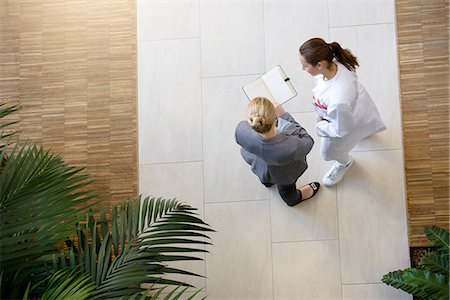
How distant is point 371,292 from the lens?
442 centimetres

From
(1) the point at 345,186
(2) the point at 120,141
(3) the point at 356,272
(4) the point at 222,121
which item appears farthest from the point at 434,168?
(2) the point at 120,141

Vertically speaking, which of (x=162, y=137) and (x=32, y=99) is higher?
(x=32, y=99)

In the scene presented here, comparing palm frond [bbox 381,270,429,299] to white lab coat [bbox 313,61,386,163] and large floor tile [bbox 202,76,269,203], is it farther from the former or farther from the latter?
large floor tile [bbox 202,76,269,203]

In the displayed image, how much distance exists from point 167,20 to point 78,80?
819mm

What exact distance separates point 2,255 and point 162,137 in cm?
175

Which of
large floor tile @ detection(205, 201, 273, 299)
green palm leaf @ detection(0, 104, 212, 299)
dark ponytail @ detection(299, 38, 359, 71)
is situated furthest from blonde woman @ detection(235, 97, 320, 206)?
green palm leaf @ detection(0, 104, 212, 299)

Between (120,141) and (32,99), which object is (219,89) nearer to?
(120,141)

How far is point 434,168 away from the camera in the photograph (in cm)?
450

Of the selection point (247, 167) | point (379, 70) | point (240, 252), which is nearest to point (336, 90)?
point (379, 70)

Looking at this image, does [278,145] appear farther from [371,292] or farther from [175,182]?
[371,292]

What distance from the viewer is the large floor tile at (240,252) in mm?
4531

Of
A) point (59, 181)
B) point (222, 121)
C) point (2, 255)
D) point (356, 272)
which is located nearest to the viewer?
point (2, 255)

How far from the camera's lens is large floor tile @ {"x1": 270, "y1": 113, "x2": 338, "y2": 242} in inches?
179

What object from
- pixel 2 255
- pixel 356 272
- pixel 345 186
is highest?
pixel 345 186
